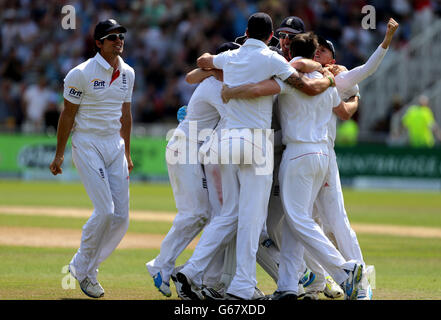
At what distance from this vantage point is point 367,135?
28.7 metres

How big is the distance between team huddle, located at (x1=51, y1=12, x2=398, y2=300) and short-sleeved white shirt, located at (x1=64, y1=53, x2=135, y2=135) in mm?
39

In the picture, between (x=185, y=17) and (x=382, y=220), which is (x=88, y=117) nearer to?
(x=382, y=220)

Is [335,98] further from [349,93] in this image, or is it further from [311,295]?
[311,295]

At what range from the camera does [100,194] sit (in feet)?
30.0

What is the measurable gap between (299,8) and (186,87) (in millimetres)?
4914

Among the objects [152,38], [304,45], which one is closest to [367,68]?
[304,45]

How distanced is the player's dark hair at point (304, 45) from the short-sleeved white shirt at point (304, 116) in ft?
0.33

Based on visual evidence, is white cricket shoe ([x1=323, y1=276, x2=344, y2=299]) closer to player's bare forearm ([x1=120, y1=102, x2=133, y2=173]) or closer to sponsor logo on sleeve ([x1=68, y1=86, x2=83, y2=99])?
player's bare forearm ([x1=120, y1=102, x2=133, y2=173])

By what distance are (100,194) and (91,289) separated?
1.00 m

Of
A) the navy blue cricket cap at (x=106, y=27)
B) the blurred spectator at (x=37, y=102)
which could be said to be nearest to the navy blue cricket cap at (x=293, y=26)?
the navy blue cricket cap at (x=106, y=27)

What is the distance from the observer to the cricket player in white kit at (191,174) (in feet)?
30.2

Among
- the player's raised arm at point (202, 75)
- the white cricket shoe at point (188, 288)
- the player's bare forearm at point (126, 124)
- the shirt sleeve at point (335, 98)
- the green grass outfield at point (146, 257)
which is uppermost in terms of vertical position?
the player's raised arm at point (202, 75)

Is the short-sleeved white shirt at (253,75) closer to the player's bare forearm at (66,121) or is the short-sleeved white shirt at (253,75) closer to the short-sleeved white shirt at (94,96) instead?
the short-sleeved white shirt at (94,96)
